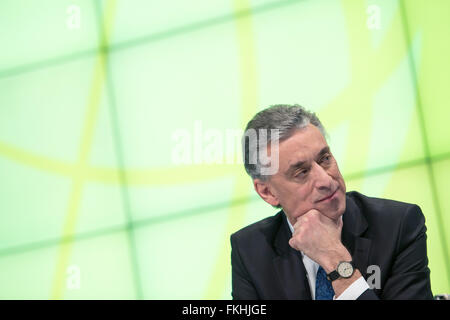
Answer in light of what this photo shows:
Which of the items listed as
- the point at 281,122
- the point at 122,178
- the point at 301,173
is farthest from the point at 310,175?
the point at 122,178

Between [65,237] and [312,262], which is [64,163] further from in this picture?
[312,262]

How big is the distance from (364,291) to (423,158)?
4.93 feet

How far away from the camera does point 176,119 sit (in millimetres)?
3373

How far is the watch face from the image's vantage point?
195 centimetres

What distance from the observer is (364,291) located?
188 centimetres

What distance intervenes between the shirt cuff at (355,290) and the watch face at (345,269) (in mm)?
35

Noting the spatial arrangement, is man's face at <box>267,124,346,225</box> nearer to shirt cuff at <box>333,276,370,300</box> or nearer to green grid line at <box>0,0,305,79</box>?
shirt cuff at <box>333,276,370,300</box>

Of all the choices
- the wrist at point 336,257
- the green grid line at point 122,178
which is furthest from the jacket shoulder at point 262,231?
the green grid line at point 122,178

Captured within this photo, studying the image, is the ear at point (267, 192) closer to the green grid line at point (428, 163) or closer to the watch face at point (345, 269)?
the watch face at point (345, 269)

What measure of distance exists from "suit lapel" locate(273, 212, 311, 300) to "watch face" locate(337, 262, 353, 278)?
24 cm

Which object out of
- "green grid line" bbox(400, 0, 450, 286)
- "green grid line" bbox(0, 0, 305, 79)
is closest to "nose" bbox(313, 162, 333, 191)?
"green grid line" bbox(400, 0, 450, 286)

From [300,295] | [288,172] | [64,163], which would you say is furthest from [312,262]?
[64,163]

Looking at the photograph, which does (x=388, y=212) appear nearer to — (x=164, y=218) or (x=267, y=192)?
(x=267, y=192)

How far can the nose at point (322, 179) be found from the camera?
214cm
